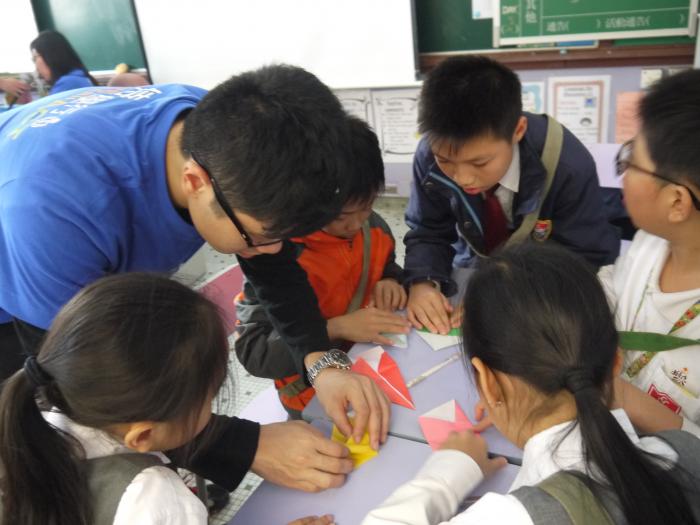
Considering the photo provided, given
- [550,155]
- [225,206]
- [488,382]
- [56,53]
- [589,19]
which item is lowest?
[488,382]

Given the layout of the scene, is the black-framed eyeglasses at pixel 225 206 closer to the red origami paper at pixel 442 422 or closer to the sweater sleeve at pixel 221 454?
the sweater sleeve at pixel 221 454

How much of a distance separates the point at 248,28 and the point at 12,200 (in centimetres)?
280

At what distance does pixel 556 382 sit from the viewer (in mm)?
666

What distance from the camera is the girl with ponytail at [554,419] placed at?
0.60m

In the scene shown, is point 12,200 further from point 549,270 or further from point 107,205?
point 549,270

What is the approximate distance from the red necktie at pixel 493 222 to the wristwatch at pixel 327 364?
2.11 ft

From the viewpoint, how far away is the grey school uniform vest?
23.3 inches

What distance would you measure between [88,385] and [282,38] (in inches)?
116

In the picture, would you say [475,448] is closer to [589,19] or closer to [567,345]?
[567,345]

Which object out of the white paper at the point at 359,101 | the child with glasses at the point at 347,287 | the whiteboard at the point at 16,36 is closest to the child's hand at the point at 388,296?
the child with glasses at the point at 347,287

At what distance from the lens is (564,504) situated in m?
0.60

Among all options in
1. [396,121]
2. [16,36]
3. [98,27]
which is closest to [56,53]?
[98,27]

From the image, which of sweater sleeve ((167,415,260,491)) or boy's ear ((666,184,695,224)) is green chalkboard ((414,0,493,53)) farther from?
sweater sleeve ((167,415,260,491))

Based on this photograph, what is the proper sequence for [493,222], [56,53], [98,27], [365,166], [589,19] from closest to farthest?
1. [365,166]
2. [493,222]
3. [589,19]
4. [56,53]
5. [98,27]
